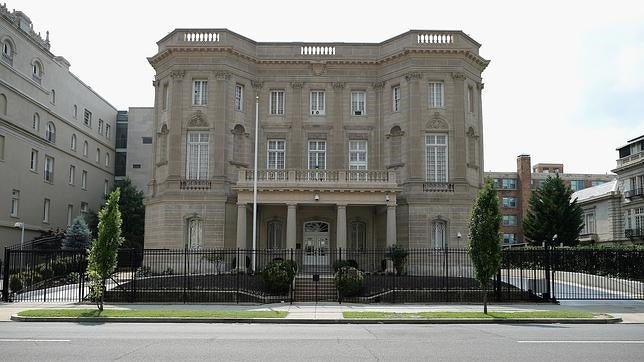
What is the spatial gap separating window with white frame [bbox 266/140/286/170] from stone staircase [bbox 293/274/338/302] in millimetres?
13702

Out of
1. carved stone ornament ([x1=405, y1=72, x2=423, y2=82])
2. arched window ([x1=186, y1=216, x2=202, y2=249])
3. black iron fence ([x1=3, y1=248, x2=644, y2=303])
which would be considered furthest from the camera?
carved stone ornament ([x1=405, y1=72, x2=423, y2=82])

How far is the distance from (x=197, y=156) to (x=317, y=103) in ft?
31.2

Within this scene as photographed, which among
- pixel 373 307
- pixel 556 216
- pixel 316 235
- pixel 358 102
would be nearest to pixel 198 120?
pixel 316 235

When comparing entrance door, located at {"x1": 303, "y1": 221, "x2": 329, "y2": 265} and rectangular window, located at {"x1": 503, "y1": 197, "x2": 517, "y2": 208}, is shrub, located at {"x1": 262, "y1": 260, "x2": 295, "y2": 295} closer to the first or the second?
entrance door, located at {"x1": 303, "y1": 221, "x2": 329, "y2": 265}

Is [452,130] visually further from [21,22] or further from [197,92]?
[21,22]

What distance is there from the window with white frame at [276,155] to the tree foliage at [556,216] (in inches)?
1275

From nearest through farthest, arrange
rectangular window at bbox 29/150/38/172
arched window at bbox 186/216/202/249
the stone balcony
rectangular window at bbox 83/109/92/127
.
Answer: the stone balcony → arched window at bbox 186/216/202/249 → rectangular window at bbox 29/150/38/172 → rectangular window at bbox 83/109/92/127

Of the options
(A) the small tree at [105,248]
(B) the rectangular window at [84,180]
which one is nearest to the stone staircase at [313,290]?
(A) the small tree at [105,248]

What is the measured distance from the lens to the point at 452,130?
42.8 meters

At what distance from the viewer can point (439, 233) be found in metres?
42.2

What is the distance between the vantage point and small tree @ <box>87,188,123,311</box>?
22.6 metres

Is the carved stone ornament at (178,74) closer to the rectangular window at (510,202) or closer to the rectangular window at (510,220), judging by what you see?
the rectangular window at (510,202)

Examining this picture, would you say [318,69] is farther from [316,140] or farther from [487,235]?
[487,235]

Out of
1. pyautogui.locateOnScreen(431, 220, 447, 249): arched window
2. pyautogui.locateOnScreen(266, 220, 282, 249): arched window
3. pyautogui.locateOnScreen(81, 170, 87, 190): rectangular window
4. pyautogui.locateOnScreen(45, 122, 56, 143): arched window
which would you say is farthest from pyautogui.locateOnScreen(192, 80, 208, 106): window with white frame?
pyautogui.locateOnScreen(81, 170, 87, 190): rectangular window
